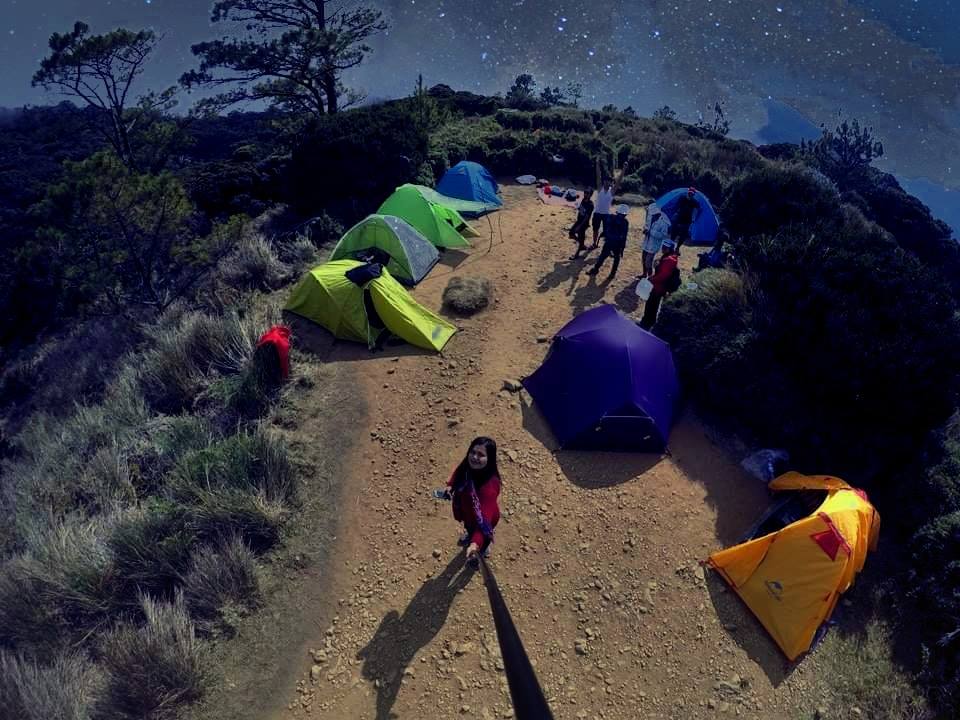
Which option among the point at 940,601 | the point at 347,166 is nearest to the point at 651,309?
the point at 940,601

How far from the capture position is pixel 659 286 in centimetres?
954

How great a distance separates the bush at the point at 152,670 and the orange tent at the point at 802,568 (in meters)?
5.58

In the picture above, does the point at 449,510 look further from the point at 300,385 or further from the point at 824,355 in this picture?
the point at 824,355

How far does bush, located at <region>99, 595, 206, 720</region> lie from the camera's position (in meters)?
4.98

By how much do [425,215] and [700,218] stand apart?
729 centimetres

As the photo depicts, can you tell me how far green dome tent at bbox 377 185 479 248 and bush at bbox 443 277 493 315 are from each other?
2028 mm

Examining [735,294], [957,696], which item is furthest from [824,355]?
[957,696]

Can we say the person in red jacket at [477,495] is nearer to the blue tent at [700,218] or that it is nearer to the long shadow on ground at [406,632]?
the long shadow on ground at [406,632]

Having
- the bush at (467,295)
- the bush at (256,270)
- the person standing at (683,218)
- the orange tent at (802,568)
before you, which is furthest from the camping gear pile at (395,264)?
the orange tent at (802,568)

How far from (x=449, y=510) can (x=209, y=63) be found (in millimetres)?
20323

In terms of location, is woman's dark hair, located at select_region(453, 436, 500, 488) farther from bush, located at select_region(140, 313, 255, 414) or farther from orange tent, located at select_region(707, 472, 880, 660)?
bush, located at select_region(140, 313, 255, 414)

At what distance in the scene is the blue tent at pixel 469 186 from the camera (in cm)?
1578

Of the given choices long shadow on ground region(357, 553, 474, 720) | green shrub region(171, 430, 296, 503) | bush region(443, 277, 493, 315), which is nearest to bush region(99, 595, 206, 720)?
long shadow on ground region(357, 553, 474, 720)

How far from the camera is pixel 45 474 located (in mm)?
7809
